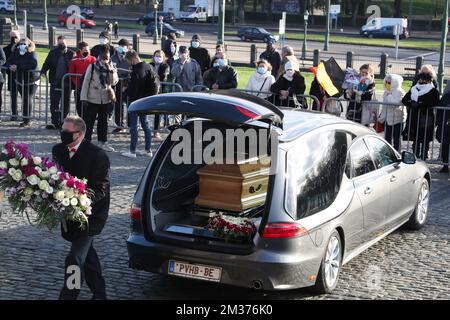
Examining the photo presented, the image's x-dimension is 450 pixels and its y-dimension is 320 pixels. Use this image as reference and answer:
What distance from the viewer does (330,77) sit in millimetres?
16391

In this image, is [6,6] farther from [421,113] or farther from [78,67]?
[421,113]

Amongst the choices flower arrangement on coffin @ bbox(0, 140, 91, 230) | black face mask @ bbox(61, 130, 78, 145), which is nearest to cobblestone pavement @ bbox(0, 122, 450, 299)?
flower arrangement on coffin @ bbox(0, 140, 91, 230)

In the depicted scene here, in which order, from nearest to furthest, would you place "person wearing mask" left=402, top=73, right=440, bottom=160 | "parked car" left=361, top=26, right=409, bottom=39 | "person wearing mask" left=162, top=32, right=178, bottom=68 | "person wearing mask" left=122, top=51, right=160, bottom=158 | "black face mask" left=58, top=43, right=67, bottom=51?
1. "person wearing mask" left=402, top=73, right=440, bottom=160
2. "person wearing mask" left=122, top=51, right=160, bottom=158
3. "black face mask" left=58, top=43, right=67, bottom=51
4. "person wearing mask" left=162, top=32, right=178, bottom=68
5. "parked car" left=361, top=26, right=409, bottom=39

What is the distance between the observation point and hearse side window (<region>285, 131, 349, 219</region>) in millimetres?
7465

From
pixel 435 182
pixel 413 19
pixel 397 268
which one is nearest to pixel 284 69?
pixel 435 182

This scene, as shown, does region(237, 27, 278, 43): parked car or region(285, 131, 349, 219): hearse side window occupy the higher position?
region(285, 131, 349, 219): hearse side window

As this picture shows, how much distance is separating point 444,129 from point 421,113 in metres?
0.48

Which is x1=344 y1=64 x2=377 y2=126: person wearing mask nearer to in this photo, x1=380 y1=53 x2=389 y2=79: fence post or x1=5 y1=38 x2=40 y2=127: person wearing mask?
x1=5 y1=38 x2=40 y2=127: person wearing mask

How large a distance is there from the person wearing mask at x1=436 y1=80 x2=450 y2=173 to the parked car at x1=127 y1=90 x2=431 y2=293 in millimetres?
5843

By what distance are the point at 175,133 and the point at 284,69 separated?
26.1ft

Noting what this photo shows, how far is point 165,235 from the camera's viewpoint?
7621 millimetres

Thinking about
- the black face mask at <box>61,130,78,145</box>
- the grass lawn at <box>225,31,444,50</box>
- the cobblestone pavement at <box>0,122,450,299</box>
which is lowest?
the grass lawn at <box>225,31,444,50</box>

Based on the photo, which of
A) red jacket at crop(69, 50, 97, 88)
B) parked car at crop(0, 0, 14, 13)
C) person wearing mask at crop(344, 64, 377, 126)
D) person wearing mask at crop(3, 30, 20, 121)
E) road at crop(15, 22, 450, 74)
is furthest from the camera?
parked car at crop(0, 0, 14, 13)

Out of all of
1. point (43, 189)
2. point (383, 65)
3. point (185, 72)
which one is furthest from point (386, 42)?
point (43, 189)
